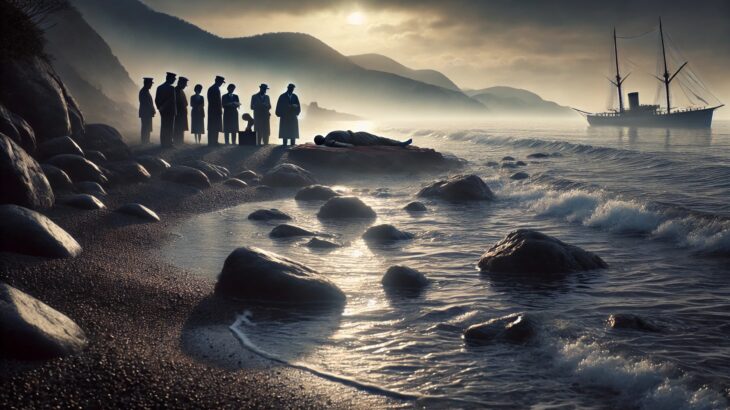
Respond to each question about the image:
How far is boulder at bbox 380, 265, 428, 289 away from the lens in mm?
7379

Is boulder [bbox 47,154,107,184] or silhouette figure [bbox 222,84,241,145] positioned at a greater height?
silhouette figure [bbox 222,84,241,145]

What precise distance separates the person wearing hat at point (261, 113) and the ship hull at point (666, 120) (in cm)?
7969

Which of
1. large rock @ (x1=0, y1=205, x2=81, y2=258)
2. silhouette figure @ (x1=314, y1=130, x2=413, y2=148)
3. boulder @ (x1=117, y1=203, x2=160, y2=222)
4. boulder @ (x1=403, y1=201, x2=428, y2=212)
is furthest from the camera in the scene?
silhouette figure @ (x1=314, y1=130, x2=413, y2=148)

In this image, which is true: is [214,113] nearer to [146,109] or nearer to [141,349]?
[146,109]

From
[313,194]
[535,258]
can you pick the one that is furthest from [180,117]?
[535,258]

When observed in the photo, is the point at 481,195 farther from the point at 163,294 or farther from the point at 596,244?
the point at 163,294

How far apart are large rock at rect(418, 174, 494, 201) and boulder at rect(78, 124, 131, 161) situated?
8874 mm

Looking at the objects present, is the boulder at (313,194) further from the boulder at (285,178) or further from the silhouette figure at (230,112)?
the silhouette figure at (230,112)

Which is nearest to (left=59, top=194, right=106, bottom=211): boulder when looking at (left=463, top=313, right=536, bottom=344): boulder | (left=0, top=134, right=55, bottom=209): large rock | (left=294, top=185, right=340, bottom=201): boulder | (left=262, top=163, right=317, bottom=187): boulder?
(left=0, top=134, right=55, bottom=209): large rock

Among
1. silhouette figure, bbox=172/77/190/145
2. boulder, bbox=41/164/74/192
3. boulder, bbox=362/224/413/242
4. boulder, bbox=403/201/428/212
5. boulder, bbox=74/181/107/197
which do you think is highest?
silhouette figure, bbox=172/77/190/145

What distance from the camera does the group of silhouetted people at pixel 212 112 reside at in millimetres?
23734

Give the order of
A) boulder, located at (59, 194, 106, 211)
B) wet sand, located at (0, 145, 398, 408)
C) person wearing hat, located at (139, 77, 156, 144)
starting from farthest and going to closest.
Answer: person wearing hat, located at (139, 77, 156, 144) → boulder, located at (59, 194, 106, 211) → wet sand, located at (0, 145, 398, 408)

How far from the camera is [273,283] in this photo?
6633 millimetres

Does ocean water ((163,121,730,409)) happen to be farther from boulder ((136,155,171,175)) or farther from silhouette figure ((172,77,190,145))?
silhouette figure ((172,77,190,145))
